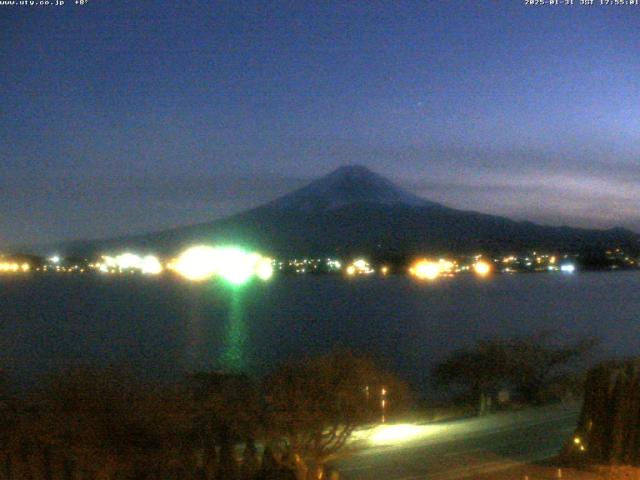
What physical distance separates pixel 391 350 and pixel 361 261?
62168 mm

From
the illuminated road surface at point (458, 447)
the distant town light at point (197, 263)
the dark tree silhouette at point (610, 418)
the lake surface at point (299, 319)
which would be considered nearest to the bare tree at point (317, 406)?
the illuminated road surface at point (458, 447)

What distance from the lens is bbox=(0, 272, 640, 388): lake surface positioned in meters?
37.9

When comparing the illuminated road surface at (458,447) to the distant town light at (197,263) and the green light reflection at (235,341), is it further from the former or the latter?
the distant town light at (197,263)

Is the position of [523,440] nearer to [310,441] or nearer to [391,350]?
[310,441]

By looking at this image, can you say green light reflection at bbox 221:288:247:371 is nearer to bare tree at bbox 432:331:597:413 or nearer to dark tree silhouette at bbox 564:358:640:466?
bare tree at bbox 432:331:597:413

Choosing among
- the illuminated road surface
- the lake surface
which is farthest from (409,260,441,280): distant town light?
the illuminated road surface

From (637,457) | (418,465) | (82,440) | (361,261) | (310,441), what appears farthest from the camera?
(361,261)

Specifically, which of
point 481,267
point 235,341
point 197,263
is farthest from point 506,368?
point 197,263

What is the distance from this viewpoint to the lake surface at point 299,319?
1492 inches

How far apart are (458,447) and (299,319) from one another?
45400 millimetres

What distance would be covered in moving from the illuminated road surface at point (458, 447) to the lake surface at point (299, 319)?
376cm

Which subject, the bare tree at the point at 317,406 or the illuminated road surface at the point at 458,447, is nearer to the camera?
the bare tree at the point at 317,406

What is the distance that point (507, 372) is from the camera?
24.4m

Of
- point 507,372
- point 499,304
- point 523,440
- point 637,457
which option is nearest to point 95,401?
point 637,457
